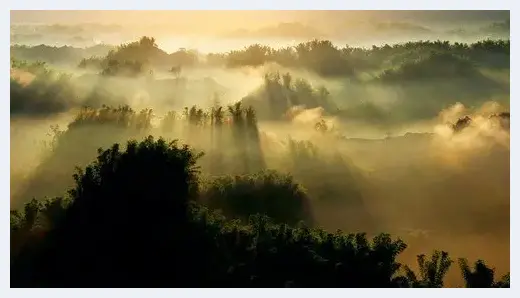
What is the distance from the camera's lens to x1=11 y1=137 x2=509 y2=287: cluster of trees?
400 centimetres

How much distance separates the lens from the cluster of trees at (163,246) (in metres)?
4.00

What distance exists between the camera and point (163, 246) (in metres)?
4.00

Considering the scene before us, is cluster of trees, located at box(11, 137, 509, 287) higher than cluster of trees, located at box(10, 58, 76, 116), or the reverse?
cluster of trees, located at box(10, 58, 76, 116)

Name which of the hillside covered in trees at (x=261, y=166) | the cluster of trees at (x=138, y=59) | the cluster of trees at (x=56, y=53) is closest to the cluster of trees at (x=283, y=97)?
the hillside covered in trees at (x=261, y=166)

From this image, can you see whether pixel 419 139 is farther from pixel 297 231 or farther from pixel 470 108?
pixel 297 231

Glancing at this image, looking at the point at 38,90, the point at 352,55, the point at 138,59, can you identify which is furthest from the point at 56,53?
the point at 352,55

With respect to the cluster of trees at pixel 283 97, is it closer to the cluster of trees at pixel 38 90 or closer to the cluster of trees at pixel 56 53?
the cluster of trees at pixel 56 53

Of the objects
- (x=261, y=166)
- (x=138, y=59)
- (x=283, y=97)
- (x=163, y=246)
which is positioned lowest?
(x=163, y=246)

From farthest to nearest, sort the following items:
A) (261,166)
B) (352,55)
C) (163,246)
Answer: (352,55), (261,166), (163,246)

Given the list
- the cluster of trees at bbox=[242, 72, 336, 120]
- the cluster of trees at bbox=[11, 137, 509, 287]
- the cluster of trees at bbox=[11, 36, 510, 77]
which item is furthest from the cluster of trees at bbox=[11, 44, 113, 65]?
the cluster of trees at bbox=[242, 72, 336, 120]

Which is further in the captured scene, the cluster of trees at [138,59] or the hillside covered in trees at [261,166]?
the cluster of trees at [138,59]

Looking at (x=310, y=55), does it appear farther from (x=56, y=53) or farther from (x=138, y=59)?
(x=56, y=53)

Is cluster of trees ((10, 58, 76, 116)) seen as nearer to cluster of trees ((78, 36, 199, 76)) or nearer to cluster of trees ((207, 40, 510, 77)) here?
cluster of trees ((78, 36, 199, 76))
